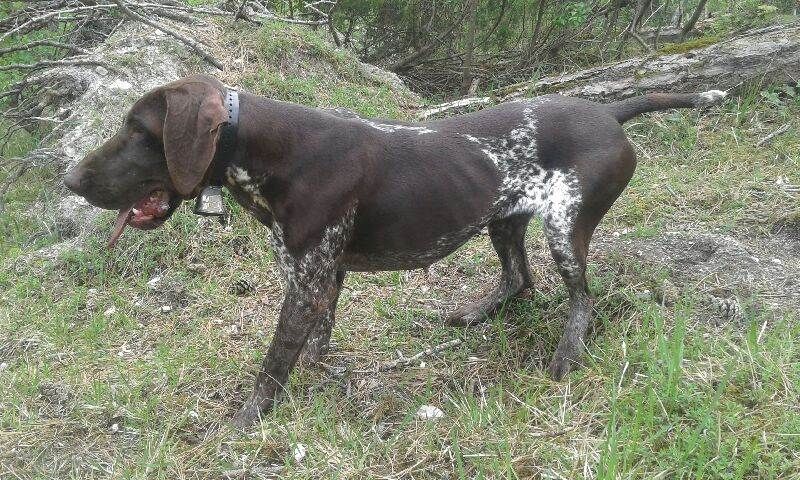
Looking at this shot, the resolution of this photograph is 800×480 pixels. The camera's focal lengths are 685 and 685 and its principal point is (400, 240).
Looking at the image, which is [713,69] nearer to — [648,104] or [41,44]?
[648,104]

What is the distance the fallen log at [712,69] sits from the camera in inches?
238

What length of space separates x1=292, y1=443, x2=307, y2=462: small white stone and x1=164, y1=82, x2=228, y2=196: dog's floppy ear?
124 centimetres

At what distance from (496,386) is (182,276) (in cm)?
225

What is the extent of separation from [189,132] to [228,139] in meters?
0.21

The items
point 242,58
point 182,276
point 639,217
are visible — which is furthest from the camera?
point 242,58

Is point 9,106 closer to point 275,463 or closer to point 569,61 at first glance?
point 275,463

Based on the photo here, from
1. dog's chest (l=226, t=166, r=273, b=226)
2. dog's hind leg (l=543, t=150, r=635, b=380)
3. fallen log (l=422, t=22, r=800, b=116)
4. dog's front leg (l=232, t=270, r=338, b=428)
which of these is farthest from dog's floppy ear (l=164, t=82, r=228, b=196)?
fallen log (l=422, t=22, r=800, b=116)

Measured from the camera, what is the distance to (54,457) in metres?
3.10

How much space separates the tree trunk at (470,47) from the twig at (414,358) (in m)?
4.48

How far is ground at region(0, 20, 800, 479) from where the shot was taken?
2.79 meters

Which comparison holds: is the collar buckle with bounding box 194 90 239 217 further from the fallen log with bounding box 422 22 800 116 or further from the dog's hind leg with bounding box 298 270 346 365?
the fallen log with bounding box 422 22 800 116

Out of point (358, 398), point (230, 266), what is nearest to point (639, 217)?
point (358, 398)

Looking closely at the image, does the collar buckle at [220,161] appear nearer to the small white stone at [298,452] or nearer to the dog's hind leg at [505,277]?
the small white stone at [298,452]

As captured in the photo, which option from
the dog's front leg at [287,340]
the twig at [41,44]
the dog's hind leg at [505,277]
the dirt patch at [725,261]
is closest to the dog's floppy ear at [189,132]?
the dog's front leg at [287,340]
